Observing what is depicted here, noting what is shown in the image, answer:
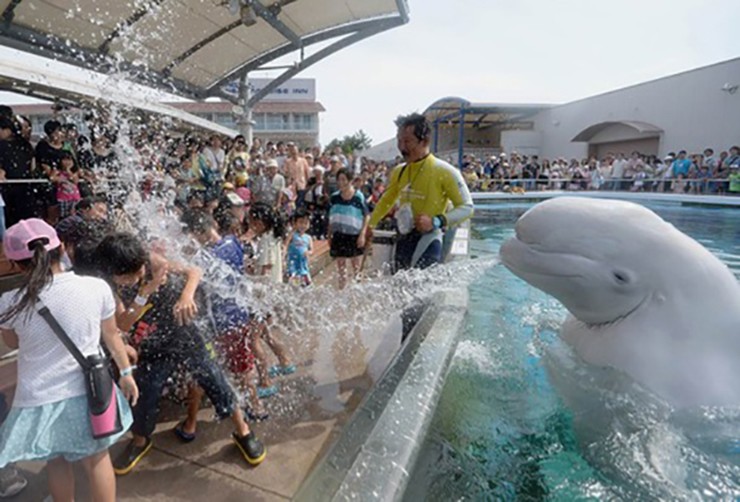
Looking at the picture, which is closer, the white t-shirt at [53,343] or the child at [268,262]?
the white t-shirt at [53,343]

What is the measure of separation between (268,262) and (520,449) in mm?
3055

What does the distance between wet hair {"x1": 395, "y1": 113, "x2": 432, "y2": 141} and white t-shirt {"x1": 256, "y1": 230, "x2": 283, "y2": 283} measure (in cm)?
175

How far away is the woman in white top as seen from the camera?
1.92 metres

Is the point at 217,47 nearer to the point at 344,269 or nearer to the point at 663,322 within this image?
the point at 344,269

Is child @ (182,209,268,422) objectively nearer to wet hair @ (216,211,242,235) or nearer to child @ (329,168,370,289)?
wet hair @ (216,211,242,235)

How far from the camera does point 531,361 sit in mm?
3607

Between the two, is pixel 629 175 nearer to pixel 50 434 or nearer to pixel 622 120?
pixel 622 120

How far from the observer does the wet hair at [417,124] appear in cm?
350

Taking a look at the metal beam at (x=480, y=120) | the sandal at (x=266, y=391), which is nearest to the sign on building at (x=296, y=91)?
the metal beam at (x=480, y=120)

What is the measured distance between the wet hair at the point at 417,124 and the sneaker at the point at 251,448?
8.02 ft

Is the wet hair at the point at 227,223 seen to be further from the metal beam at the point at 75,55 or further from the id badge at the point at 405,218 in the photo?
the metal beam at the point at 75,55

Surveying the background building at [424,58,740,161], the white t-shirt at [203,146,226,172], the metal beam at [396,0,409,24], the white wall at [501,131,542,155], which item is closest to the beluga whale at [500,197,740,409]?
the white t-shirt at [203,146,226,172]

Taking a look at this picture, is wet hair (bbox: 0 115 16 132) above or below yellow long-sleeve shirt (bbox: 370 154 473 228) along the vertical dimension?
above

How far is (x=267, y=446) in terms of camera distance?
273cm
